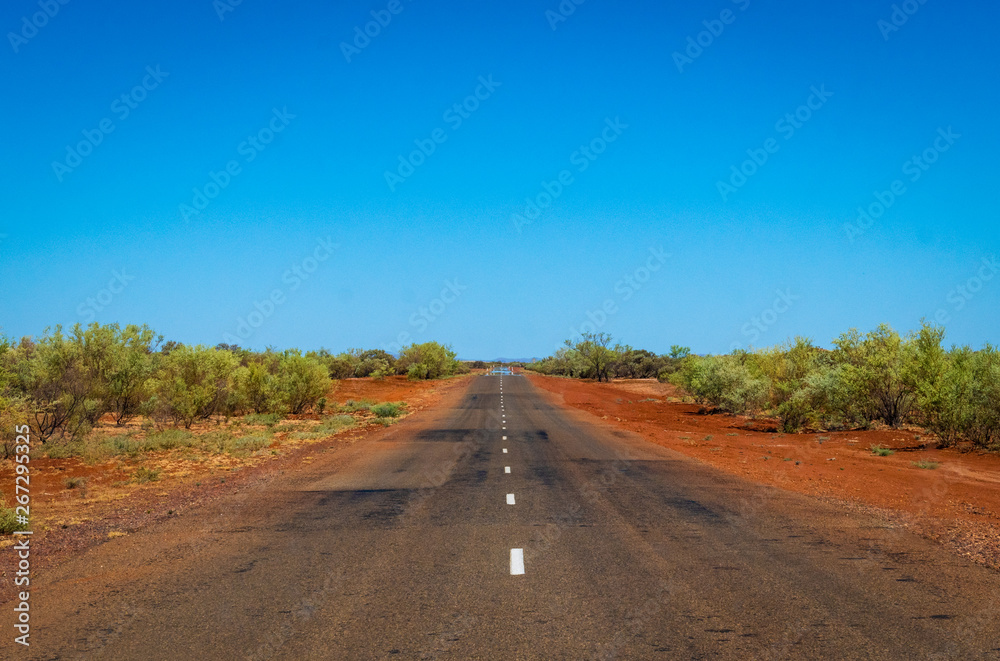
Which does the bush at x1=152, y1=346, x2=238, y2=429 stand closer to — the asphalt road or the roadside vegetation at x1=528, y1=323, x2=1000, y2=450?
the asphalt road

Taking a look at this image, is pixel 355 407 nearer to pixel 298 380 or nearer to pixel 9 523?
pixel 298 380

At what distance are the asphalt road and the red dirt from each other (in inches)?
38.8

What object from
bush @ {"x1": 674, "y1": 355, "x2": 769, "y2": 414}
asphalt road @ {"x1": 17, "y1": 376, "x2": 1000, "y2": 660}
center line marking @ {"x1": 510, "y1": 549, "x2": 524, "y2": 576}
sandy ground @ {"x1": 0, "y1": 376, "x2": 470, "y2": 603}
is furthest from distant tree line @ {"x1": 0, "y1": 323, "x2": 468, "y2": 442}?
bush @ {"x1": 674, "y1": 355, "x2": 769, "y2": 414}

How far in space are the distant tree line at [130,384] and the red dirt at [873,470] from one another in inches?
635

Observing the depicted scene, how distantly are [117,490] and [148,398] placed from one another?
1311 centimetres

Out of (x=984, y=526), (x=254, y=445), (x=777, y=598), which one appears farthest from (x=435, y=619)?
(x=254, y=445)

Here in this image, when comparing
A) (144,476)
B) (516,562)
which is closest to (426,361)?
(144,476)

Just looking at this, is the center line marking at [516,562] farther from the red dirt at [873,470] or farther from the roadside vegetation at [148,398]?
the roadside vegetation at [148,398]

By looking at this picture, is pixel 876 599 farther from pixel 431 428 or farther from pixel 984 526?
pixel 431 428

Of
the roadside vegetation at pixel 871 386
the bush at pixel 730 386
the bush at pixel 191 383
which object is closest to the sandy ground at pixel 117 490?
the bush at pixel 191 383

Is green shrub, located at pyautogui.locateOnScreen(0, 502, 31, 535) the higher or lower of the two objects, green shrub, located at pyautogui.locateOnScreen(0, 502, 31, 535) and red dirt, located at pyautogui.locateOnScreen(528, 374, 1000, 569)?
the higher

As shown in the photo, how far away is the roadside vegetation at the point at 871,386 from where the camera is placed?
68.9 ft

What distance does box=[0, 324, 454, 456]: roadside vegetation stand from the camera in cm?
2073

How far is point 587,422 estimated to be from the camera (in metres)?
33.1
